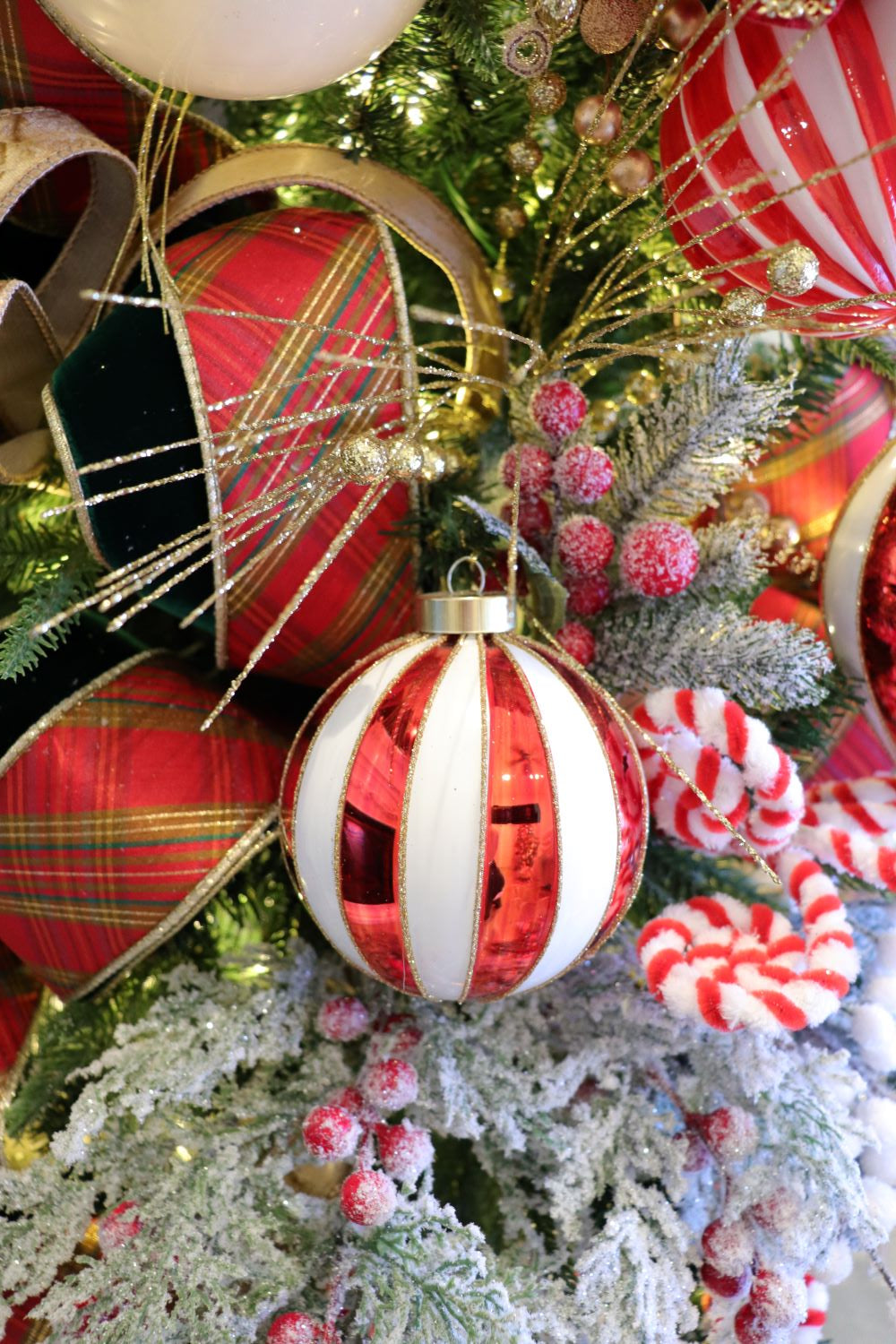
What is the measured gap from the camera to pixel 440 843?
433mm

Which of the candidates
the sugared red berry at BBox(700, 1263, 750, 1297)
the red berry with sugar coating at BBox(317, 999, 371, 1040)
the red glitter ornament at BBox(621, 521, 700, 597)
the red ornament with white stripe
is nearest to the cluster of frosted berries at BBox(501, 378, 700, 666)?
the red glitter ornament at BBox(621, 521, 700, 597)

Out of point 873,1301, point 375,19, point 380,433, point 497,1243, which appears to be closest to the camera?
point 375,19

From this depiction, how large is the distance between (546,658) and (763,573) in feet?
0.52

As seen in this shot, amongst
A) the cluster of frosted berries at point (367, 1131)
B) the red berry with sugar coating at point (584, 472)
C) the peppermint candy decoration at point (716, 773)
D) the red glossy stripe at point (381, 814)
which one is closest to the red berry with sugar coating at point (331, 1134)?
the cluster of frosted berries at point (367, 1131)

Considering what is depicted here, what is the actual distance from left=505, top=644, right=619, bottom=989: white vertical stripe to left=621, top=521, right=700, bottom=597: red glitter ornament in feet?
0.28

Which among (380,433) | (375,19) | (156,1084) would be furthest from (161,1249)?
(375,19)

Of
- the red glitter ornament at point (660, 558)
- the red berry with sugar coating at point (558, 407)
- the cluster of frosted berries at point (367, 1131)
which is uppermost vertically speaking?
the red berry with sugar coating at point (558, 407)

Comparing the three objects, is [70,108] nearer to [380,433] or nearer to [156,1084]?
[380,433]

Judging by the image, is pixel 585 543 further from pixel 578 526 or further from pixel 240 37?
pixel 240 37

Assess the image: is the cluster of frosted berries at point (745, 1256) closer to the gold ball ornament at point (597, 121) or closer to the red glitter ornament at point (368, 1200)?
the red glitter ornament at point (368, 1200)

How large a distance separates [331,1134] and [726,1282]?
23cm

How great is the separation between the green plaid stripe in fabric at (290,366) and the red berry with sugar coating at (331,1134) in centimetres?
24

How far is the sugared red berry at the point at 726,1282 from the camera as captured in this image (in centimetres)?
54

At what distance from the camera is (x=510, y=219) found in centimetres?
60
